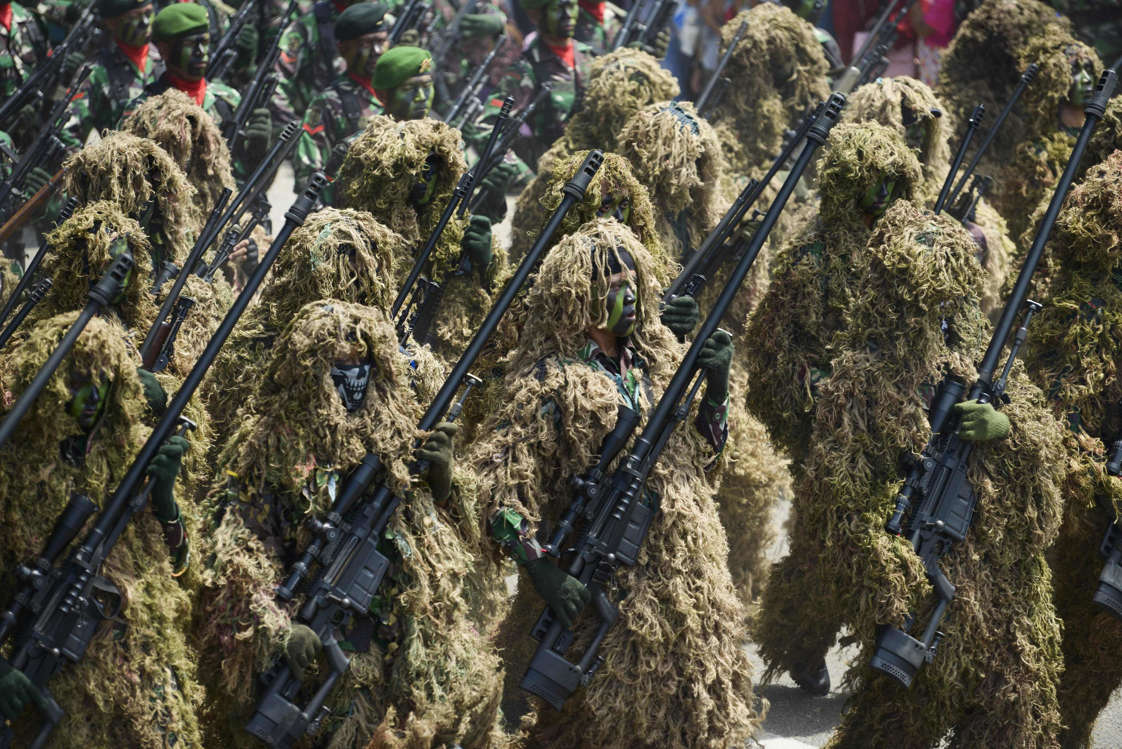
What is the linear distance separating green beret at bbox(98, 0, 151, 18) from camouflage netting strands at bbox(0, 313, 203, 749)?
590cm

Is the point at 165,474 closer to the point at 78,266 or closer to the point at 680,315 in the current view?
the point at 78,266

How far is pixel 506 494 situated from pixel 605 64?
185 inches

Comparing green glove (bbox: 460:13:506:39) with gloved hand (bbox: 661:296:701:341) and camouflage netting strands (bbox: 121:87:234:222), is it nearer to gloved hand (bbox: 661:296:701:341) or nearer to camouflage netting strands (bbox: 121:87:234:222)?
camouflage netting strands (bbox: 121:87:234:222)

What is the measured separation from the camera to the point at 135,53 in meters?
9.64

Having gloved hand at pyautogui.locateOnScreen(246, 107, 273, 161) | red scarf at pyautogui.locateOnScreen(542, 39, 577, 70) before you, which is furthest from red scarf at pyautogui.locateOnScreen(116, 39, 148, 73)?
red scarf at pyautogui.locateOnScreen(542, 39, 577, 70)

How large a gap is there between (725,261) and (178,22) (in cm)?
371

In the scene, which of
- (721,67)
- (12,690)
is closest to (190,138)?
(721,67)

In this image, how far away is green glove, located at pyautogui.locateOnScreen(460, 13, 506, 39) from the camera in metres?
13.1

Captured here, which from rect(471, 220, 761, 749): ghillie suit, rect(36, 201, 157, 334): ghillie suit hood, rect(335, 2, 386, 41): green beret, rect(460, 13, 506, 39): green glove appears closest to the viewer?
rect(471, 220, 761, 749): ghillie suit

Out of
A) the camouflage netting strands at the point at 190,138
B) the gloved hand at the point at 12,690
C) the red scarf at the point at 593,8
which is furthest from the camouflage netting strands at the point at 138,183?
the red scarf at the point at 593,8

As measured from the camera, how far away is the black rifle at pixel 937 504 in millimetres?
5238

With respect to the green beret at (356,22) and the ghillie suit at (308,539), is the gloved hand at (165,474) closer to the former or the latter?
the ghillie suit at (308,539)

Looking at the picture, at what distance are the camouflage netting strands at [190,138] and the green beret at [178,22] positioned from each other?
157cm

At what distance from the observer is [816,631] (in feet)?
21.3
